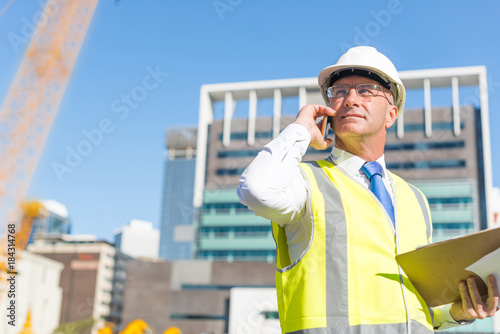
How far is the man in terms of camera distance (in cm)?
223

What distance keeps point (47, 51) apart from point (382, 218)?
40.3 meters

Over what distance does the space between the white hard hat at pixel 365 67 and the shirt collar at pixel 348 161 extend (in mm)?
382

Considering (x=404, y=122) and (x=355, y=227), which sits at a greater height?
(x=404, y=122)

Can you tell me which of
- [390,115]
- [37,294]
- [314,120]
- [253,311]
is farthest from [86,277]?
[314,120]

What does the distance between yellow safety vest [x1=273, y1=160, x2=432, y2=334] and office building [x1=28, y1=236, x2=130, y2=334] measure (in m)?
94.3

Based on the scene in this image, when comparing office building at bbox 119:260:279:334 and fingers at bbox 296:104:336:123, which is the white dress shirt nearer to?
fingers at bbox 296:104:336:123

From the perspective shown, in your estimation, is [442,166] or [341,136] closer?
[341,136]

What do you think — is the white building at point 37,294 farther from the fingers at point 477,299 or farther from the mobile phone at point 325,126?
Result: the fingers at point 477,299

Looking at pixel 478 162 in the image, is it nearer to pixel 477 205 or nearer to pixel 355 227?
pixel 477 205

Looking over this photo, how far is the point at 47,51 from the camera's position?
1535 inches

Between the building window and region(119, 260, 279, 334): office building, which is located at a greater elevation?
the building window

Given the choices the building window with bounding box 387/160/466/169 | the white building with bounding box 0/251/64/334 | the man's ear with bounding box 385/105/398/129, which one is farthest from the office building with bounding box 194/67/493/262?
the man's ear with bounding box 385/105/398/129

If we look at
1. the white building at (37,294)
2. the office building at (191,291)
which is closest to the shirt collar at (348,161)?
the office building at (191,291)

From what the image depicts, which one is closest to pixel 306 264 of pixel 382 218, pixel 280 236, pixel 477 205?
pixel 280 236
